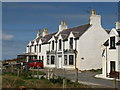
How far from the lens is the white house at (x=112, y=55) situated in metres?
20.6

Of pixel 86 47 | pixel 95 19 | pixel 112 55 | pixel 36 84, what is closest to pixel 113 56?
pixel 112 55

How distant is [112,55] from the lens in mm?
21328

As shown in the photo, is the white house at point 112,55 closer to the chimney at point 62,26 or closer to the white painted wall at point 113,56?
the white painted wall at point 113,56

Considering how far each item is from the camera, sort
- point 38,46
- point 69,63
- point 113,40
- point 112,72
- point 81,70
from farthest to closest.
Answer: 1. point 38,46
2. point 69,63
3. point 81,70
4. point 113,40
5. point 112,72

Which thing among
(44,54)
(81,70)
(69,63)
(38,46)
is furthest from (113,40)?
(38,46)

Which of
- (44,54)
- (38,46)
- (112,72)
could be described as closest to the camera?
(112,72)

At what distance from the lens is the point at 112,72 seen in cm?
2005

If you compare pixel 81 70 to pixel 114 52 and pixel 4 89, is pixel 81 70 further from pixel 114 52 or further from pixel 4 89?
pixel 4 89

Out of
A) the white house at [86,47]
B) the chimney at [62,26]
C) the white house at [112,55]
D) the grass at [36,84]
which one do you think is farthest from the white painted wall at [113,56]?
the chimney at [62,26]

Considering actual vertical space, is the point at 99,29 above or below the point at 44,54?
above

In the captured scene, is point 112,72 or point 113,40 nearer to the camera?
point 112,72

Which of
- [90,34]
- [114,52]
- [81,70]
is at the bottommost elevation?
[81,70]

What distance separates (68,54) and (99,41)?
4.75 metres

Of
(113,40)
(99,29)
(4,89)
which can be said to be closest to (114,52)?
(113,40)
